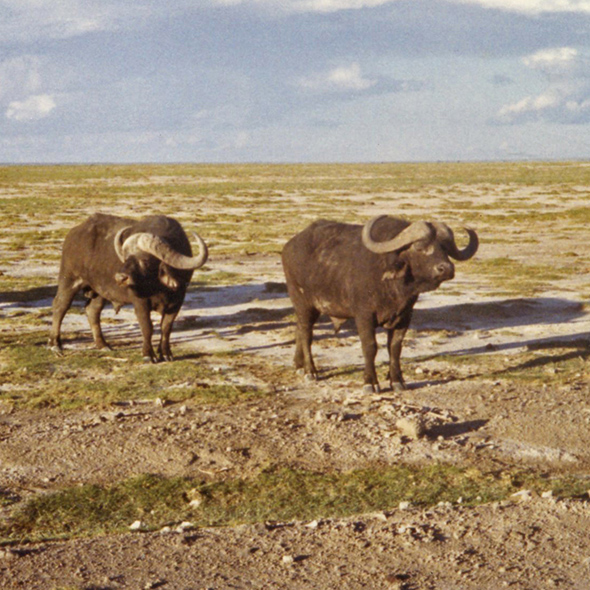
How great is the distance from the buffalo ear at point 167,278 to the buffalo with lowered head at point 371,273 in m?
2.03

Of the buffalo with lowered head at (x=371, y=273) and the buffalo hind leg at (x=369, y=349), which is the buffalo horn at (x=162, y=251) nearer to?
the buffalo with lowered head at (x=371, y=273)

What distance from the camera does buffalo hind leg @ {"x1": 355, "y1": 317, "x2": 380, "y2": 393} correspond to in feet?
41.3

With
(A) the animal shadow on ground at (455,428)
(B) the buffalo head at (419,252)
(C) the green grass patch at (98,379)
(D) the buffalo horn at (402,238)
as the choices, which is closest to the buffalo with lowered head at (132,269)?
(C) the green grass patch at (98,379)

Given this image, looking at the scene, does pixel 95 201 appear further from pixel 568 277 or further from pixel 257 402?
pixel 257 402

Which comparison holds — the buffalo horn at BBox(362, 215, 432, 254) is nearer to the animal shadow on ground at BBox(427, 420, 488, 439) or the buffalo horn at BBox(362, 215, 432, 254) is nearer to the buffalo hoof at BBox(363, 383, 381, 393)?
the buffalo hoof at BBox(363, 383, 381, 393)

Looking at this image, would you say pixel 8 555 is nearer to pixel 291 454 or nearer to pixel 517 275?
pixel 291 454

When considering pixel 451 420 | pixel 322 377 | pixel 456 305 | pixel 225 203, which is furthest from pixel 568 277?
pixel 225 203

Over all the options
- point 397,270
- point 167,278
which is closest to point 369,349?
point 397,270

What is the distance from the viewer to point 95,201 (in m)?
68.1

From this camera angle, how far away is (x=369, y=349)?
1260 centimetres

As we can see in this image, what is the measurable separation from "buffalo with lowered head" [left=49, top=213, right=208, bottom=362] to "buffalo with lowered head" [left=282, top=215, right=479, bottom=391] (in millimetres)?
1880

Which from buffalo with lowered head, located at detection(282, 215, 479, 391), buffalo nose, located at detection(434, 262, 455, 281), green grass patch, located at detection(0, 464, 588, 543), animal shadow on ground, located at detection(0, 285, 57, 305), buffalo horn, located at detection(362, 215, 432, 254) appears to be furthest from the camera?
animal shadow on ground, located at detection(0, 285, 57, 305)

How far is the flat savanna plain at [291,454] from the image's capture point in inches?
281

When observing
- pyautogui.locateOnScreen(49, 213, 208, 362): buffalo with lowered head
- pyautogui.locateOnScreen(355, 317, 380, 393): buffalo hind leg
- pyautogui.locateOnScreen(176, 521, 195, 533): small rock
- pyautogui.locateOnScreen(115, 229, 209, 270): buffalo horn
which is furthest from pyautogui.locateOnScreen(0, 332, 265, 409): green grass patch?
pyautogui.locateOnScreen(176, 521, 195, 533): small rock
